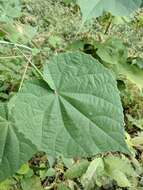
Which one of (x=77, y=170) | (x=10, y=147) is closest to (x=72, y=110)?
(x=10, y=147)

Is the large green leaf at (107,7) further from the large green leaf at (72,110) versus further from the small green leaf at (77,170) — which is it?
the small green leaf at (77,170)

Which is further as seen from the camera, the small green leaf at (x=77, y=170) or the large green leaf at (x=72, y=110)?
the small green leaf at (x=77, y=170)

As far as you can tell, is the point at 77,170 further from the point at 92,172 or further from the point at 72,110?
the point at 72,110

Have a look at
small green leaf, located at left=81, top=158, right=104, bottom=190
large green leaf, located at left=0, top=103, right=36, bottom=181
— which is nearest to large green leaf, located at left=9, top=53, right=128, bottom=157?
large green leaf, located at left=0, top=103, right=36, bottom=181

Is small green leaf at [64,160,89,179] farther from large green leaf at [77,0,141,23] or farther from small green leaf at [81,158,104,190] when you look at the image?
large green leaf at [77,0,141,23]

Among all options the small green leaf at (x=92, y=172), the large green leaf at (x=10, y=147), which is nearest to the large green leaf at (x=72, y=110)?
the large green leaf at (x=10, y=147)

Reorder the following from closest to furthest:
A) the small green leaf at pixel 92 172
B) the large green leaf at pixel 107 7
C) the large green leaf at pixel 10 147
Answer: the large green leaf at pixel 107 7, the large green leaf at pixel 10 147, the small green leaf at pixel 92 172
